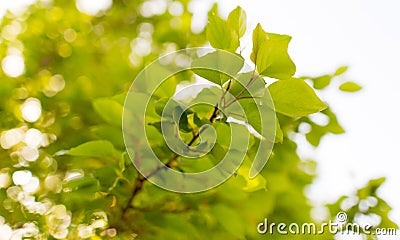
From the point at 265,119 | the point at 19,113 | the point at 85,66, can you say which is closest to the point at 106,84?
the point at 85,66

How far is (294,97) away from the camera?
1.23 feet

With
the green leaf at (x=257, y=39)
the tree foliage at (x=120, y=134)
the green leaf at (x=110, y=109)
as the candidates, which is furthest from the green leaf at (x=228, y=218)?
the green leaf at (x=257, y=39)

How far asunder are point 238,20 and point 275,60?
46 mm

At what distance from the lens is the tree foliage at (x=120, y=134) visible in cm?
39

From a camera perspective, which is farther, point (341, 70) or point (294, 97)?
point (341, 70)

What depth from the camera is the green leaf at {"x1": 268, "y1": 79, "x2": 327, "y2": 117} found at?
37 centimetres

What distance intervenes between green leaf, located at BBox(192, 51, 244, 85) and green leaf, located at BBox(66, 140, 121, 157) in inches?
5.5

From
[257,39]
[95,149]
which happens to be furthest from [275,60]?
[95,149]

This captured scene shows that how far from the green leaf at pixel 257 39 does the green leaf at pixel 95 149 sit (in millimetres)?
180

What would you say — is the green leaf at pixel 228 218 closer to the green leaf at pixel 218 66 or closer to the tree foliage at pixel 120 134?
the tree foliage at pixel 120 134

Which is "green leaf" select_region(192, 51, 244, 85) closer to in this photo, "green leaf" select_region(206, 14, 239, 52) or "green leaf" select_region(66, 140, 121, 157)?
"green leaf" select_region(206, 14, 239, 52)

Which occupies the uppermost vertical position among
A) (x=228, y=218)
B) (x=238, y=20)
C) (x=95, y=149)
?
(x=238, y=20)

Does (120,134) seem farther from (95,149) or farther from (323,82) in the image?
(323,82)

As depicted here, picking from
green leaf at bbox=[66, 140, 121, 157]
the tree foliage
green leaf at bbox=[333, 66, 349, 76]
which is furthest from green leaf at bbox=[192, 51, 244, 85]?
green leaf at bbox=[333, 66, 349, 76]
